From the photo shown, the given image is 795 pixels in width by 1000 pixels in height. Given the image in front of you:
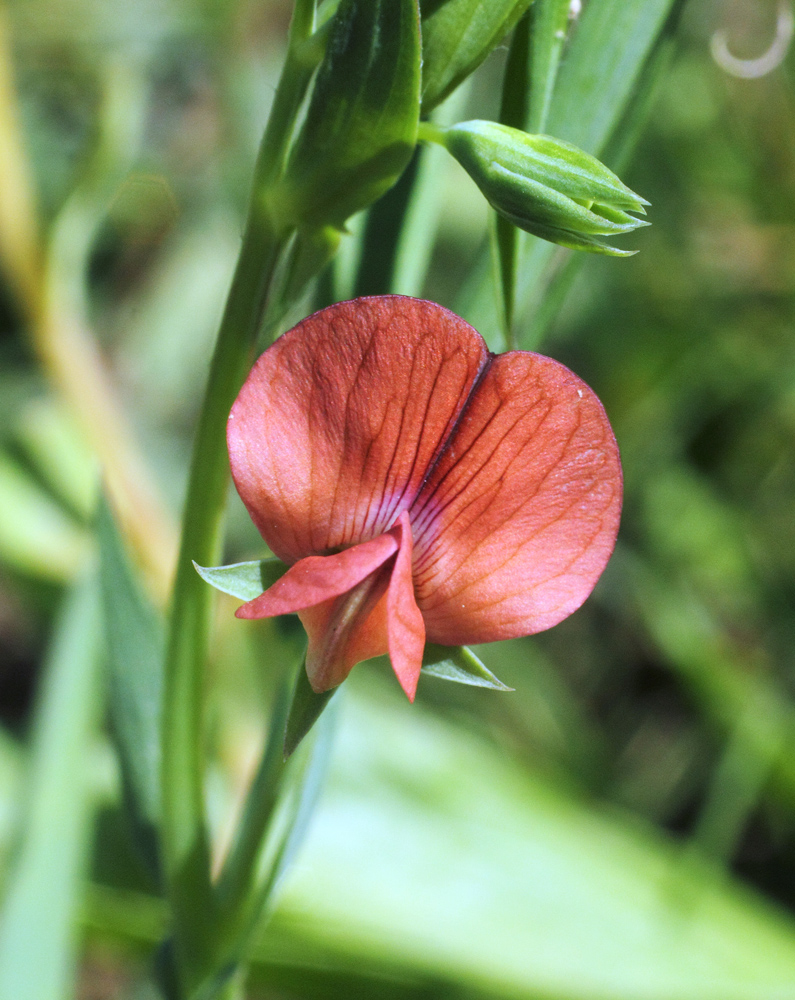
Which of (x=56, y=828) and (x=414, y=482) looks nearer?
(x=414, y=482)

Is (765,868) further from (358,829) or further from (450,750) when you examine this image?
(358,829)

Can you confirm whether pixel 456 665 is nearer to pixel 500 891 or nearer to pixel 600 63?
pixel 600 63

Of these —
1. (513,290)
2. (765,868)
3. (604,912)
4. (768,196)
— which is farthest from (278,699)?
(768,196)

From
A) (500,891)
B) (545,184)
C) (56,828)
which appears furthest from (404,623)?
(500,891)

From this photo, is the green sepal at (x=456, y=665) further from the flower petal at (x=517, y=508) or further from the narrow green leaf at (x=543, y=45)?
the narrow green leaf at (x=543, y=45)

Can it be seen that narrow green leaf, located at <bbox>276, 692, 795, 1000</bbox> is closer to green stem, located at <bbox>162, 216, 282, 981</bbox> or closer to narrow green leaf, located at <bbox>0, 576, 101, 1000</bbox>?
narrow green leaf, located at <bbox>0, 576, 101, 1000</bbox>
